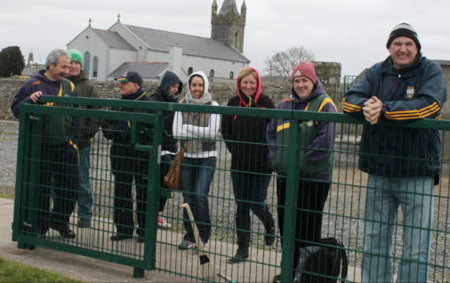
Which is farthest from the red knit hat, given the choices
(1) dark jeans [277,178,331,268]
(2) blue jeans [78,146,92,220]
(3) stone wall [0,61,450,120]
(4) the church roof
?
(4) the church roof

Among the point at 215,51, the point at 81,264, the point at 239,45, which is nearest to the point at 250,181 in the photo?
the point at 81,264

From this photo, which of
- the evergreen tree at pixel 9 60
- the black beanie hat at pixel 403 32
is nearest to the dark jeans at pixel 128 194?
the black beanie hat at pixel 403 32

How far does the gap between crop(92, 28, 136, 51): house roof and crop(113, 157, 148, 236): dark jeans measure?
6989cm

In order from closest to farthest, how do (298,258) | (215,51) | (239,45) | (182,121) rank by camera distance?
(298,258) → (182,121) → (215,51) → (239,45)

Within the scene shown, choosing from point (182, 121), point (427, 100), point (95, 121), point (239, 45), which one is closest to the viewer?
point (427, 100)

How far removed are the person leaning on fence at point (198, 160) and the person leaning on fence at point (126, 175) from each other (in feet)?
1.04

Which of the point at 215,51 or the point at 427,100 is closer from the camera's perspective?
the point at 427,100

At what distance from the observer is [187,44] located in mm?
85250

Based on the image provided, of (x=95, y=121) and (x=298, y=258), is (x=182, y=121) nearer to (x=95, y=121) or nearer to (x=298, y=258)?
(x=95, y=121)

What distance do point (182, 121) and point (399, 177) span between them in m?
1.68

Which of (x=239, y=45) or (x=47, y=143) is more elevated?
(x=239, y=45)

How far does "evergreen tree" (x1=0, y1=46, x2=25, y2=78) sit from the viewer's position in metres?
49.2

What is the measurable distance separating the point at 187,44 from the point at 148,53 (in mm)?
9976

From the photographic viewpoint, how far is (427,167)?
138 inches
